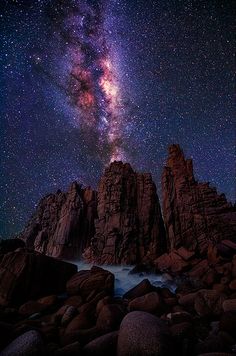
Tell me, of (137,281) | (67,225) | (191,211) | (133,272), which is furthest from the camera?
(67,225)

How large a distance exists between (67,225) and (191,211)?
18.3m

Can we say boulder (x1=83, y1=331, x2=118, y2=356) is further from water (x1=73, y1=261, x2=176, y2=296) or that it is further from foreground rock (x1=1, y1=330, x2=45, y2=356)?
water (x1=73, y1=261, x2=176, y2=296)

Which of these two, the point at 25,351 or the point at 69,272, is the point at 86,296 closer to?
the point at 69,272

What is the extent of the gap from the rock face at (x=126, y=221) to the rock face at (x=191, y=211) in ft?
9.35

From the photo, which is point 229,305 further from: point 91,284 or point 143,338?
point 91,284

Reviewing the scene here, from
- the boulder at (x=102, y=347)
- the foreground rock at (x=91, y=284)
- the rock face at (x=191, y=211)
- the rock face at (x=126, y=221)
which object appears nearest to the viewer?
the boulder at (x=102, y=347)

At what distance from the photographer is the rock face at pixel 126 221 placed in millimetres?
22250

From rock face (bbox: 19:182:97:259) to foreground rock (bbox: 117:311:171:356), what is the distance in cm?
2627

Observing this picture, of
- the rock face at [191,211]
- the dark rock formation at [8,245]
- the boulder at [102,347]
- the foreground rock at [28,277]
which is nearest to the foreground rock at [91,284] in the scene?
the foreground rock at [28,277]

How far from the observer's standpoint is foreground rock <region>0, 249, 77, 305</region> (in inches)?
364

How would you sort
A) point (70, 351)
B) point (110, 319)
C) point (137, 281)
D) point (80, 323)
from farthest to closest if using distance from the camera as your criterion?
1. point (137, 281)
2. point (80, 323)
3. point (110, 319)
4. point (70, 351)

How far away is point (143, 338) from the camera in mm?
4672

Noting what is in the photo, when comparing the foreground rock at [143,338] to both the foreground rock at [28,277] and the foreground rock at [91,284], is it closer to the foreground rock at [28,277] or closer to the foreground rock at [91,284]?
the foreground rock at [91,284]

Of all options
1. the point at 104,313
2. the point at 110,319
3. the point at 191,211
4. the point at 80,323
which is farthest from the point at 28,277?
the point at 191,211
